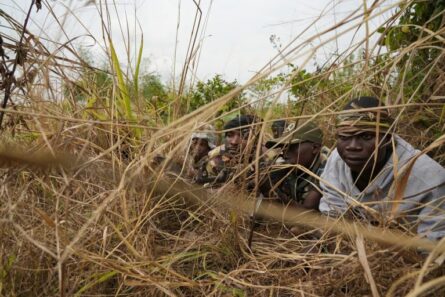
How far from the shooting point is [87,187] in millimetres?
1431

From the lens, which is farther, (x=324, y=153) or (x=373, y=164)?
(x=324, y=153)

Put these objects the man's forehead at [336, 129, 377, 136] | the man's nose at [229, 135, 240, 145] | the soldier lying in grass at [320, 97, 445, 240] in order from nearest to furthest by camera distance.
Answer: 1. the soldier lying in grass at [320, 97, 445, 240]
2. the man's forehead at [336, 129, 377, 136]
3. the man's nose at [229, 135, 240, 145]

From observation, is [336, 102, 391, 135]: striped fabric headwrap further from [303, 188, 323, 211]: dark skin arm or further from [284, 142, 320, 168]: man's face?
[284, 142, 320, 168]: man's face

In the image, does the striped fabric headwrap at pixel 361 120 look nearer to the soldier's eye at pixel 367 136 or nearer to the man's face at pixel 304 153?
the soldier's eye at pixel 367 136

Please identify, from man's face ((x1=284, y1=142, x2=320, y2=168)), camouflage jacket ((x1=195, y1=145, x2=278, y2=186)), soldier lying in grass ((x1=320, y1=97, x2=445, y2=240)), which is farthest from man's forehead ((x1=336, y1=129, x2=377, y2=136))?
man's face ((x1=284, y1=142, x2=320, y2=168))

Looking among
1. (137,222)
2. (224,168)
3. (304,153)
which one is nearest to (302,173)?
(304,153)

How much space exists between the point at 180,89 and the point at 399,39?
1034 mm

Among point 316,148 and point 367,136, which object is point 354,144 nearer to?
point 367,136

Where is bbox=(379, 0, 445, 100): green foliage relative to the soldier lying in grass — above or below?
above

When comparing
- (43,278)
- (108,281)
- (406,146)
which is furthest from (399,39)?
(43,278)

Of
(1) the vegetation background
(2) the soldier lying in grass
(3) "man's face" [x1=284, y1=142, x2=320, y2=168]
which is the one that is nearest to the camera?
(1) the vegetation background

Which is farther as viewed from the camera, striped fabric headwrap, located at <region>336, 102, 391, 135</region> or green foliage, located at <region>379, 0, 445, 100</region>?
green foliage, located at <region>379, 0, 445, 100</region>

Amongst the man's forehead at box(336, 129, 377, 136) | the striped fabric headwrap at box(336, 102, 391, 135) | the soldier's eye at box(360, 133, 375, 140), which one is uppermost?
the striped fabric headwrap at box(336, 102, 391, 135)

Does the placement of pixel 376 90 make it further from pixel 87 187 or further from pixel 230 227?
pixel 87 187
